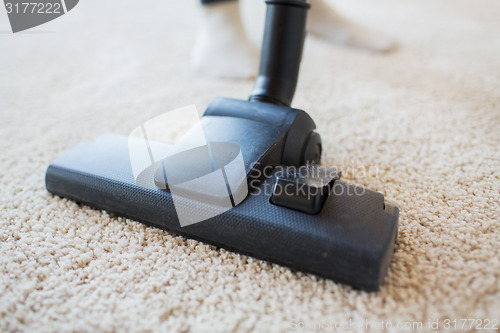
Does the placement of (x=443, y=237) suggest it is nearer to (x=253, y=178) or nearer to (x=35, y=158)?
(x=253, y=178)

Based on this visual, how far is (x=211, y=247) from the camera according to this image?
66cm

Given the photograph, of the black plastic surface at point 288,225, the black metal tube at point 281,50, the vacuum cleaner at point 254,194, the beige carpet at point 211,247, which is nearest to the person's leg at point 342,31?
the beige carpet at point 211,247

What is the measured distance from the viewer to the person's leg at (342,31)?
4.94ft

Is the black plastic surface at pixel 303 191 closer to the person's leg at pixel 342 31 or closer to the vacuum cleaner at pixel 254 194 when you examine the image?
the vacuum cleaner at pixel 254 194

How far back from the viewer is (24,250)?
66 centimetres

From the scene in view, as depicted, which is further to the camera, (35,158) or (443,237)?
(35,158)

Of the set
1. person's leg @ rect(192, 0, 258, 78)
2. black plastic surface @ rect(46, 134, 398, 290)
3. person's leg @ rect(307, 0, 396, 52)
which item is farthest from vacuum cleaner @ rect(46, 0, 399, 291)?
person's leg @ rect(307, 0, 396, 52)

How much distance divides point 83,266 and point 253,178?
29 centimetres

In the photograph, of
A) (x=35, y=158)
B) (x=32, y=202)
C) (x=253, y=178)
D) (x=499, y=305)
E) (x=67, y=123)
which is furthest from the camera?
(x=67, y=123)

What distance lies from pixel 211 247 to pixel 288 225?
15cm

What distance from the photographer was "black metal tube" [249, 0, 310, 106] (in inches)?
33.9

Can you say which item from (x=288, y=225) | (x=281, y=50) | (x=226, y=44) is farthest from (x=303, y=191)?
(x=226, y=44)

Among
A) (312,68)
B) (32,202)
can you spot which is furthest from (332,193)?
(312,68)

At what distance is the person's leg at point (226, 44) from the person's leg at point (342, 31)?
0.35 metres
